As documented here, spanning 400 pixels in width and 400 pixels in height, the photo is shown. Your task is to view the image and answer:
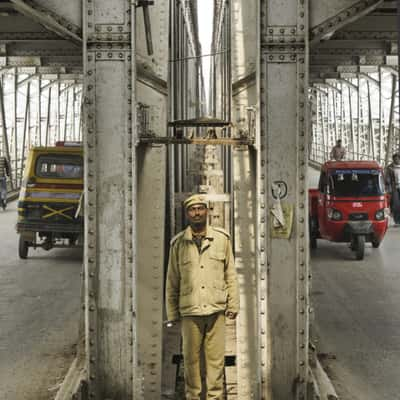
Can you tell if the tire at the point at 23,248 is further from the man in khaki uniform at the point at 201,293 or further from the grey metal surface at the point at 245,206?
the man in khaki uniform at the point at 201,293

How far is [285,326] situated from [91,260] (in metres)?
1.85

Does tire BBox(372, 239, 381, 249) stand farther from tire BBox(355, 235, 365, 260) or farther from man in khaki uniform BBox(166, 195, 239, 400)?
man in khaki uniform BBox(166, 195, 239, 400)

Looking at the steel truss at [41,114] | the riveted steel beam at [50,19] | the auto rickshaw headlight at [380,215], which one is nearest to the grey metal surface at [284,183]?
the riveted steel beam at [50,19]

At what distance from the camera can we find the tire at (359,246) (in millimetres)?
15969

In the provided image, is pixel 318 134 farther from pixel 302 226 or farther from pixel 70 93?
pixel 302 226

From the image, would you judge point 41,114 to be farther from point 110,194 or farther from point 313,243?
point 110,194

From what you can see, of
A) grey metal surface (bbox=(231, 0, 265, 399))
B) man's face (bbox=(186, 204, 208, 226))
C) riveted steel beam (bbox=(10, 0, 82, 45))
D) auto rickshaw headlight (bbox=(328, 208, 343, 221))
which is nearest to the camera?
man's face (bbox=(186, 204, 208, 226))

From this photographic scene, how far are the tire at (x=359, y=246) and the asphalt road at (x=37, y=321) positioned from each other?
20.6 ft

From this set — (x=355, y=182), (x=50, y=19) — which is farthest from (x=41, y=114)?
(x=50, y=19)

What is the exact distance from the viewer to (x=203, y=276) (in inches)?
238

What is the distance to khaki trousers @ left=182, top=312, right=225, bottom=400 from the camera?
20.1ft

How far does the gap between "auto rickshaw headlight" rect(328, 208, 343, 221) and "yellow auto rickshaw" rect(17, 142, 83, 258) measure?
18.7 feet

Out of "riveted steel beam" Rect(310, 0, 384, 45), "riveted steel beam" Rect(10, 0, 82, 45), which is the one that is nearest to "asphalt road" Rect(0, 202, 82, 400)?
"riveted steel beam" Rect(10, 0, 82, 45)

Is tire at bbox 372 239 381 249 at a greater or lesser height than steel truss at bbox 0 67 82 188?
lesser
